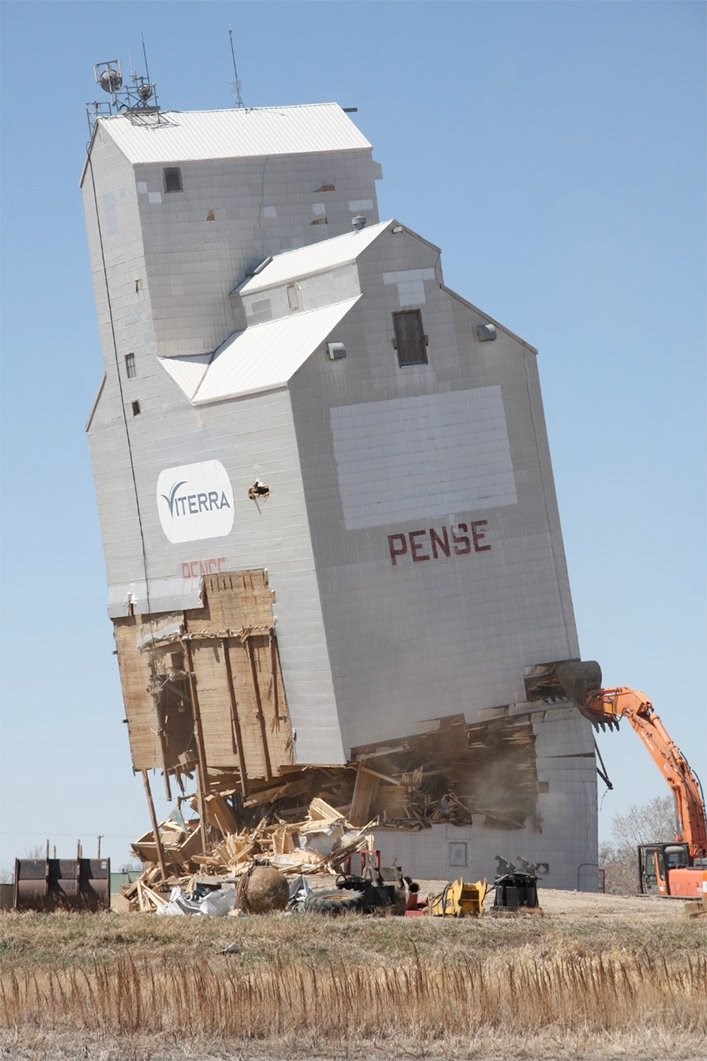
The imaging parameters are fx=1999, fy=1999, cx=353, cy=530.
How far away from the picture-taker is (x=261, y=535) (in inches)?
2042

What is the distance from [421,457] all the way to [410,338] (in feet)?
10.8

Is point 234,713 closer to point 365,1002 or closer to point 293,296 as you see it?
point 293,296

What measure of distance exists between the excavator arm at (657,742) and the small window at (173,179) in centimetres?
1762

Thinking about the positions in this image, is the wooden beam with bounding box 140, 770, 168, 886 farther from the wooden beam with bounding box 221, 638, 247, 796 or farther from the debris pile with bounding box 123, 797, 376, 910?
the wooden beam with bounding box 221, 638, 247, 796

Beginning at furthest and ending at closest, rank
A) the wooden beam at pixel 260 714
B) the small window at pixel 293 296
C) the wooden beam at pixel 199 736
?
the wooden beam at pixel 199 736 < the small window at pixel 293 296 < the wooden beam at pixel 260 714

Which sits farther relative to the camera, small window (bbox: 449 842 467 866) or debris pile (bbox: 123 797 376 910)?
small window (bbox: 449 842 467 866)

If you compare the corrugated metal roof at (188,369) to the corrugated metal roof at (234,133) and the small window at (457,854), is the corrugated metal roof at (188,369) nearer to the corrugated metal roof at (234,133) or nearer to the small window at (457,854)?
the corrugated metal roof at (234,133)

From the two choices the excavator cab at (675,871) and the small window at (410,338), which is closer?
the excavator cab at (675,871)

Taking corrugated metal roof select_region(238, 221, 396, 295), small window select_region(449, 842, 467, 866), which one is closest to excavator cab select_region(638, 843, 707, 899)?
small window select_region(449, 842, 467, 866)

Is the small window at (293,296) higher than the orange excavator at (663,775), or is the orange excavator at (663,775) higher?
the small window at (293,296)

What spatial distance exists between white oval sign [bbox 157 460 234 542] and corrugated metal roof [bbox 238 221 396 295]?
18.9 feet

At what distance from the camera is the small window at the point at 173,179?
56.3 metres

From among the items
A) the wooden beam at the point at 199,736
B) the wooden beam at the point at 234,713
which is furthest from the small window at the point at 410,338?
the wooden beam at the point at 199,736

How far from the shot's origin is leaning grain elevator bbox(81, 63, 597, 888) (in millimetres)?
51062
